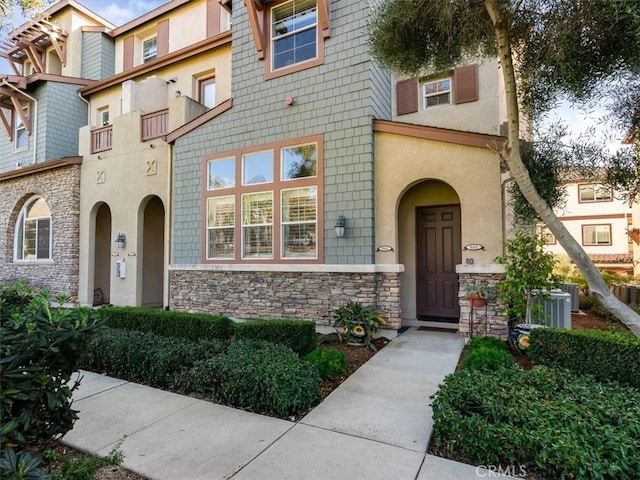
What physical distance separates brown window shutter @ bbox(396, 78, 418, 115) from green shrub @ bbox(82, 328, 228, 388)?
7.10 metres

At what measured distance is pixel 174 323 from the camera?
22.2ft

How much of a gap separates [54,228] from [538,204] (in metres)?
14.2

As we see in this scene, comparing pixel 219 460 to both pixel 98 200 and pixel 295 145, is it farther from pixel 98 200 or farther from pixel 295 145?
pixel 98 200

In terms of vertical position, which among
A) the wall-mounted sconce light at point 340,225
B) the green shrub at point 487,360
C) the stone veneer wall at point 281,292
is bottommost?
the green shrub at point 487,360

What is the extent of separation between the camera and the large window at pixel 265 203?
8.09 meters

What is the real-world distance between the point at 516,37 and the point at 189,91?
9862mm

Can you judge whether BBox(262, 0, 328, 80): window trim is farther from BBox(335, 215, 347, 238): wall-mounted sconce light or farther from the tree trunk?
the tree trunk

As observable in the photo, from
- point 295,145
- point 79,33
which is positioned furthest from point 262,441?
point 79,33

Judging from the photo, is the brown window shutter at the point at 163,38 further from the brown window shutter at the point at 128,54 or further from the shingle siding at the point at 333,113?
the shingle siding at the point at 333,113

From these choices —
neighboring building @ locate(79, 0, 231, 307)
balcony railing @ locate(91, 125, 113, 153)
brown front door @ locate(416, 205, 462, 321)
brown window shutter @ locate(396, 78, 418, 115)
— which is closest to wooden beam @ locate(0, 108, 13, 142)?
neighboring building @ locate(79, 0, 231, 307)

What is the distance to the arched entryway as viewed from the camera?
811 centimetres

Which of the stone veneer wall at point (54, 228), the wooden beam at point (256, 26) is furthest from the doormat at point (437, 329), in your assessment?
the stone veneer wall at point (54, 228)

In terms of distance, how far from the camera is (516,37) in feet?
14.8

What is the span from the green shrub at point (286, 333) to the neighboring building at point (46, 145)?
28.8 feet
